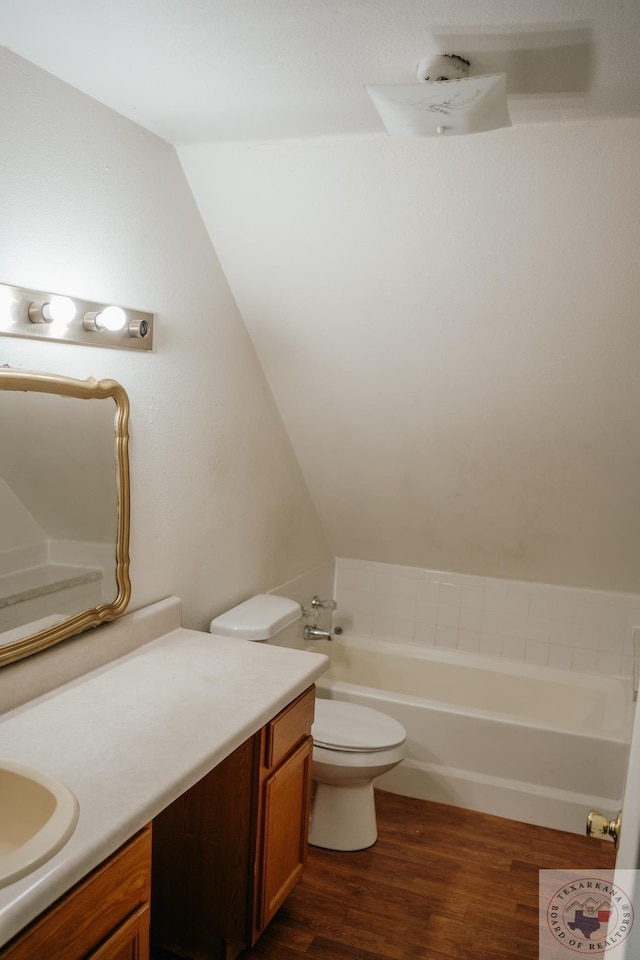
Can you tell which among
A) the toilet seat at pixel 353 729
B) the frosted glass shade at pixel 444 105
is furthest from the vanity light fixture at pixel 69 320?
the toilet seat at pixel 353 729

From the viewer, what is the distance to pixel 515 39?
1551 mm

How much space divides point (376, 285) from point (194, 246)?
622 millimetres

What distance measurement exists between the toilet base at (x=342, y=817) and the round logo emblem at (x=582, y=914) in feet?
2.16

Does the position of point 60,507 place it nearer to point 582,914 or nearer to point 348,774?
point 348,774

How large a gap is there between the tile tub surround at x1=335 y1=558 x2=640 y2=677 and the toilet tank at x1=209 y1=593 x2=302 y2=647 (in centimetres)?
96

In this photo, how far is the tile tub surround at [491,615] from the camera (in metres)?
3.54

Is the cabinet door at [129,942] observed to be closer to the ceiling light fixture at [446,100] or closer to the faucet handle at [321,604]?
the ceiling light fixture at [446,100]

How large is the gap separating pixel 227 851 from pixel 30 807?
2.47ft

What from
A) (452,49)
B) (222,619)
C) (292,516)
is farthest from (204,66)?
(292,516)

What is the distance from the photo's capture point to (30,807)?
1453 mm

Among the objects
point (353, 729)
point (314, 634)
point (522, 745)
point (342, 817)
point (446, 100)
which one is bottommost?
point (342, 817)

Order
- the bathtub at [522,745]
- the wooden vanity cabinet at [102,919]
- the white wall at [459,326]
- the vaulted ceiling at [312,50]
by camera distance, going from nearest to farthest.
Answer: the wooden vanity cabinet at [102,919]
the vaulted ceiling at [312,50]
the white wall at [459,326]
the bathtub at [522,745]

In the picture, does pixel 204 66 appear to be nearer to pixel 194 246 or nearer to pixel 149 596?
pixel 194 246

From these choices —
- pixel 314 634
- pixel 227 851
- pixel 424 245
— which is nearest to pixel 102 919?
pixel 227 851
